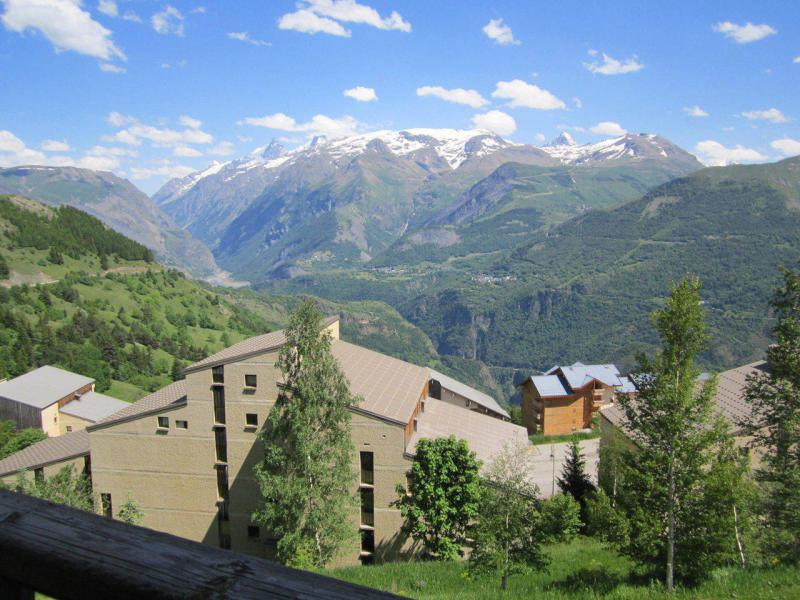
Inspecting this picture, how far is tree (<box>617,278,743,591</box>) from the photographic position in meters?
14.0

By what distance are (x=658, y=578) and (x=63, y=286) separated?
136 meters

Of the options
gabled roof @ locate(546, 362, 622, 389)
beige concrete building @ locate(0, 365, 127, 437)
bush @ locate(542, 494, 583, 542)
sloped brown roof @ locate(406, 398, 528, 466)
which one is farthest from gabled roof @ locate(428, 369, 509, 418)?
beige concrete building @ locate(0, 365, 127, 437)

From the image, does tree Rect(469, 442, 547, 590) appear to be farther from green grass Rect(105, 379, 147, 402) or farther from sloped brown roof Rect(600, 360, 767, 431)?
green grass Rect(105, 379, 147, 402)

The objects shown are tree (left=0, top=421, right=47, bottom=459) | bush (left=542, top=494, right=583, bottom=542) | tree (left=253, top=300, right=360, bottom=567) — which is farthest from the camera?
tree (left=0, top=421, right=47, bottom=459)

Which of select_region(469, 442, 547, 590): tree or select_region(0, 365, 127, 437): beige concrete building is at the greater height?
select_region(469, 442, 547, 590): tree

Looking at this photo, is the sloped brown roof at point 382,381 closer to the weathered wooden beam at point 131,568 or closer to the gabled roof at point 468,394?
the gabled roof at point 468,394

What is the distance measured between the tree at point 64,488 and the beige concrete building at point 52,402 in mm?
30423

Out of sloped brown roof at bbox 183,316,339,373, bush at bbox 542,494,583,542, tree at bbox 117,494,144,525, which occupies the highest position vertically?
sloped brown roof at bbox 183,316,339,373

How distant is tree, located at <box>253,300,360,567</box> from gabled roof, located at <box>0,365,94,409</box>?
50522mm

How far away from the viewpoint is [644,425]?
1459 cm

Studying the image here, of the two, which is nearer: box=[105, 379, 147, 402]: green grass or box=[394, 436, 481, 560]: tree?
box=[394, 436, 481, 560]: tree

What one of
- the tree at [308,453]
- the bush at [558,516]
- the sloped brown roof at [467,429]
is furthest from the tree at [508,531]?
the sloped brown roof at [467,429]

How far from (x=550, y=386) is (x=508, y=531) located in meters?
42.6

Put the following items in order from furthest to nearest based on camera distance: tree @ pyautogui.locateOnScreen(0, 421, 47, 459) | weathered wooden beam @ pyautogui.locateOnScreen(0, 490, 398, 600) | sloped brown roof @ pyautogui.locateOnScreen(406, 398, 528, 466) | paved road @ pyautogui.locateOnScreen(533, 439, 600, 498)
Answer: tree @ pyautogui.locateOnScreen(0, 421, 47, 459) < paved road @ pyautogui.locateOnScreen(533, 439, 600, 498) < sloped brown roof @ pyautogui.locateOnScreen(406, 398, 528, 466) < weathered wooden beam @ pyautogui.locateOnScreen(0, 490, 398, 600)
